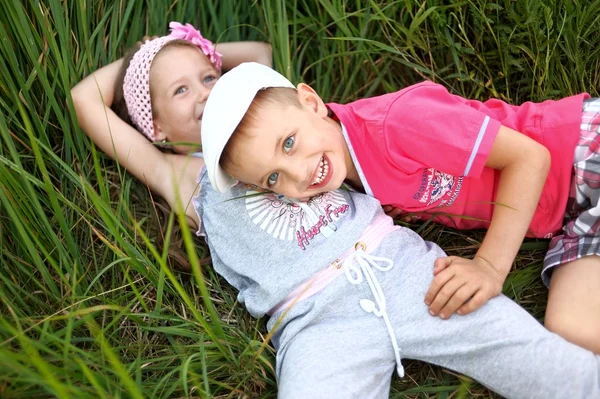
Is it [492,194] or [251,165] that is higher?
[251,165]

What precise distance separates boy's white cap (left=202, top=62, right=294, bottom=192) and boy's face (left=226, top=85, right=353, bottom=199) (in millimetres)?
40

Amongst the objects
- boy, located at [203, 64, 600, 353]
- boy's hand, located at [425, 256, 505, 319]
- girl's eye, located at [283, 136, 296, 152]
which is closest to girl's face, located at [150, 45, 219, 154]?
boy, located at [203, 64, 600, 353]

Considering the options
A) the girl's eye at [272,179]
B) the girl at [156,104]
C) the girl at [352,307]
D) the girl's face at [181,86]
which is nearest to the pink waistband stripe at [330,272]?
the girl at [352,307]

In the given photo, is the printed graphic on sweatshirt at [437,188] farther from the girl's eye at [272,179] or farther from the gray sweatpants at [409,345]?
the girl's eye at [272,179]

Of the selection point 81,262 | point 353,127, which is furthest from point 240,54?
point 81,262

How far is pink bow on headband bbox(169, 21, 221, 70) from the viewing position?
2.02 metres

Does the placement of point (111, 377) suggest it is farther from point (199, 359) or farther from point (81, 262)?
point (81, 262)

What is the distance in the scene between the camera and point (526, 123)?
5.51 feet

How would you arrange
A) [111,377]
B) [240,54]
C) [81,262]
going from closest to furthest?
[111,377] < [81,262] < [240,54]

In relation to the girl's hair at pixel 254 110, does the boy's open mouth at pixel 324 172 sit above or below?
below

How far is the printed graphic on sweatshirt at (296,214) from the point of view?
1677 millimetres

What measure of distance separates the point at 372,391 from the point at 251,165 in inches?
24.6

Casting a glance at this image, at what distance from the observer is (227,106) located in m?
1.47

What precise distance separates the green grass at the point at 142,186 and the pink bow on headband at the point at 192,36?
10 centimetres
